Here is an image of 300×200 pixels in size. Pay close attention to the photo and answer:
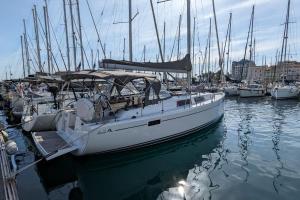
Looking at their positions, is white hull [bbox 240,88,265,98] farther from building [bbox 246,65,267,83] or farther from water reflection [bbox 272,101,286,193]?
water reflection [bbox 272,101,286,193]

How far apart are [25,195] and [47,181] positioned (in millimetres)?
1020

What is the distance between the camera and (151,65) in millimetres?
11305

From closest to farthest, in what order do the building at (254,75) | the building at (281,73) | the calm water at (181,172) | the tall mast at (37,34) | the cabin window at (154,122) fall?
the calm water at (181,172) < the cabin window at (154,122) < the tall mast at (37,34) < the building at (281,73) < the building at (254,75)

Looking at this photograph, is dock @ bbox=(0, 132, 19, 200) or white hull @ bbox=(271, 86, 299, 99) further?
white hull @ bbox=(271, 86, 299, 99)

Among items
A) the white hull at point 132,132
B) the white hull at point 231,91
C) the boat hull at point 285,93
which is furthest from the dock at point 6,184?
the white hull at point 231,91

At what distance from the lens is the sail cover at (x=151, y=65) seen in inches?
406

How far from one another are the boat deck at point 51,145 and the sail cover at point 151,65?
3231mm

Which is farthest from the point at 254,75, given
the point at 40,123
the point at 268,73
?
the point at 40,123

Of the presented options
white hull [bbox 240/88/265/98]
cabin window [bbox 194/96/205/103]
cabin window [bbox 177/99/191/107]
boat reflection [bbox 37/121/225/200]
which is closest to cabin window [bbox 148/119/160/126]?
boat reflection [bbox 37/121/225/200]

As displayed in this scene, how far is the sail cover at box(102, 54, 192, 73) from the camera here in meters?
10.3

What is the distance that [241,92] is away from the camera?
32906 mm

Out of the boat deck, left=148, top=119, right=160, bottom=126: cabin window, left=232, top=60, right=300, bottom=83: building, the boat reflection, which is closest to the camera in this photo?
the boat reflection

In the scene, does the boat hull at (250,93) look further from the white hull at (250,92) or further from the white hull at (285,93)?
the white hull at (285,93)

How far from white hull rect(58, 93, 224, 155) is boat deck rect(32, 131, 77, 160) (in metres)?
0.19
